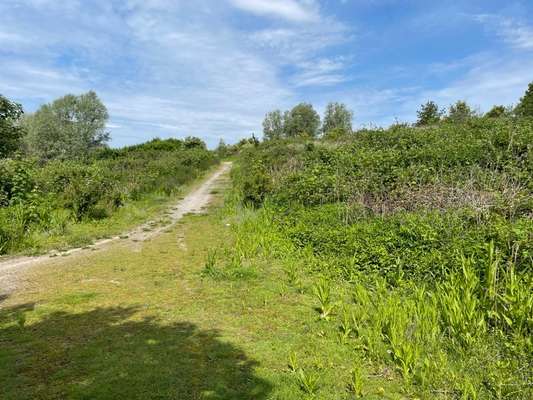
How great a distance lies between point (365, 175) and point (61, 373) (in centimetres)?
836

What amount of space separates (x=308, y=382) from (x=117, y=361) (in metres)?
1.91

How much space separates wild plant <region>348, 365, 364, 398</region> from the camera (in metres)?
3.34

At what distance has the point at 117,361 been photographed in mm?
3771

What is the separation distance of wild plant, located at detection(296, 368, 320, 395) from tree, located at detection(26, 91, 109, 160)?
52.0 meters

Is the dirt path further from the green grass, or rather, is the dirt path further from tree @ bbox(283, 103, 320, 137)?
tree @ bbox(283, 103, 320, 137)

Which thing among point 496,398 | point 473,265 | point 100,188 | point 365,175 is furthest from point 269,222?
point 496,398

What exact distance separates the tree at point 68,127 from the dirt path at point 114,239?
38997 millimetres

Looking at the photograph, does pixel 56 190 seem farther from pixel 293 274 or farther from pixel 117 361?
pixel 117 361

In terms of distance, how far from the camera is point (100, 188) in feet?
41.2

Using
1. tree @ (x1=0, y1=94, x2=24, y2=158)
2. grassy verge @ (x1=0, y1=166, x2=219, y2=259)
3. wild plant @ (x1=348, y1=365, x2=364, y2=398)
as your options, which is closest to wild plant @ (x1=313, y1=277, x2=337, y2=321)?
wild plant @ (x1=348, y1=365, x2=364, y2=398)

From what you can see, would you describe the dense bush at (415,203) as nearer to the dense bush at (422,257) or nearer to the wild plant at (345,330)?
the dense bush at (422,257)

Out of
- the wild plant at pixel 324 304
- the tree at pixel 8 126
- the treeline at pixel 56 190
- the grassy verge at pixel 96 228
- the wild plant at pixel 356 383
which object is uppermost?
the tree at pixel 8 126

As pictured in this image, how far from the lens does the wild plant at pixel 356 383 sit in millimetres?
3344

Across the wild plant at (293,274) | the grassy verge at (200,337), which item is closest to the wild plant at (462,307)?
the grassy verge at (200,337)
